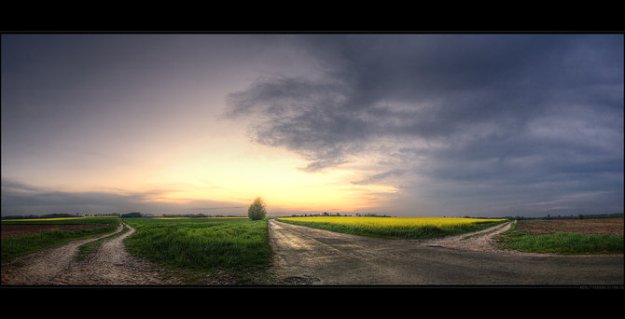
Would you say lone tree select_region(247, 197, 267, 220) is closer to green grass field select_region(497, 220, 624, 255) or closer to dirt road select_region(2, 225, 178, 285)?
dirt road select_region(2, 225, 178, 285)

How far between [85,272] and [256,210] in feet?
183

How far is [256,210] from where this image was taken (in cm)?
6278

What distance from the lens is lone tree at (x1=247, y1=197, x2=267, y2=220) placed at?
206 feet

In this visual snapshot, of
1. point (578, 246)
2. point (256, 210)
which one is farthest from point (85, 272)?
point (256, 210)

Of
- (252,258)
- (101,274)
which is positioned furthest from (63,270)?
(252,258)

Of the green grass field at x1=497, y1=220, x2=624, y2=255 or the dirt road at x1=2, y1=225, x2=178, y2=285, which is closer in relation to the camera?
the dirt road at x1=2, y1=225, x2=178, y2=285

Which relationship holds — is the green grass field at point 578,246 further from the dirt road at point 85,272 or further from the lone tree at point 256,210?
the lone tree at point 256,210

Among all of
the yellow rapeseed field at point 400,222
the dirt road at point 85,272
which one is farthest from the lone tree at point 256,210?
the dirt road at point 85,272

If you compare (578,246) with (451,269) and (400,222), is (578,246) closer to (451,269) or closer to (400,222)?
(451,269)

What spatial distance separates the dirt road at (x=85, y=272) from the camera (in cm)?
713

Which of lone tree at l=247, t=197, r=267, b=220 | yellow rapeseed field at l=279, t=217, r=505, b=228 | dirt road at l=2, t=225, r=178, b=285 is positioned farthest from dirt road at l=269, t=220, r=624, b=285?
lone tree at l=247, t=197, r=267, b=220

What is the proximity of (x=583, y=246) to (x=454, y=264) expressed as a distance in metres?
6.30

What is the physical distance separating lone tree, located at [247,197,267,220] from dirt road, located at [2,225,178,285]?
52817 millimetres

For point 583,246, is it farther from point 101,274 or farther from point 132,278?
point 101,274
